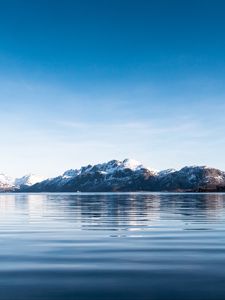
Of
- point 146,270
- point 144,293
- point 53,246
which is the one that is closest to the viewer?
point 144,293

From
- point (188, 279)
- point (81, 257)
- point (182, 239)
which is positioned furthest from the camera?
point (182, 239)

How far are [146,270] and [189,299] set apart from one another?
14.7 feet

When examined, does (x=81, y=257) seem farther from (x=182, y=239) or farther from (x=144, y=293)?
(x=182, y=239)

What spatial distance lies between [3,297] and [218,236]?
18655 millimetres

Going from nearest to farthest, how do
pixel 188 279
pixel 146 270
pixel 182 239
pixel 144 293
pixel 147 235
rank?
pixel 144 293 → pixel 188 279 → pixel 146 270 → pixel 182 239 → pixel 147 235

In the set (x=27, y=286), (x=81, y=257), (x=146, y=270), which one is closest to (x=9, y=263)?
(x=81, y=257)

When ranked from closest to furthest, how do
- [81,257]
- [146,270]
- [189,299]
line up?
[189,299], [146,270], [81,257]

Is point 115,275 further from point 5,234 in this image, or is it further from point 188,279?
point 5,234

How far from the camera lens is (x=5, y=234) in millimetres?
29016

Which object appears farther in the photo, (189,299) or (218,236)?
(218,236)

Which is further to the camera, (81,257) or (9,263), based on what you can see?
(81,257)

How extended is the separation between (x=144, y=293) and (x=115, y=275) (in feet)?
9.14

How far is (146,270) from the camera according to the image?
15781mm

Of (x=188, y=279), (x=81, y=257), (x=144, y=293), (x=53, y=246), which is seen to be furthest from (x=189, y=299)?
(x=53, y=246)
